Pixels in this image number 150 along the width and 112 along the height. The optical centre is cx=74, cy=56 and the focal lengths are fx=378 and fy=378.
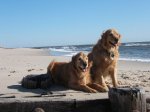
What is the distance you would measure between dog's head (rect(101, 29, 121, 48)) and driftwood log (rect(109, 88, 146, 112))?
2686mm

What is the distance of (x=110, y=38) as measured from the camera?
8.54 m

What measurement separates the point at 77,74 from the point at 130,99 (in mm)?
2745

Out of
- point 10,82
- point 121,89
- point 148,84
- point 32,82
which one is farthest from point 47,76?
point 121,89

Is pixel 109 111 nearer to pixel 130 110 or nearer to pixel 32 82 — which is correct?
pixel 130 110

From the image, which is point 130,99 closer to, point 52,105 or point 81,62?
point 52,105

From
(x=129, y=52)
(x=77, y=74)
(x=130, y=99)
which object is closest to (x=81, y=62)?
(x=77, y=74)

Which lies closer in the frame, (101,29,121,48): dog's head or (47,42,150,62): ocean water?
(101,29,121,48): dog's head

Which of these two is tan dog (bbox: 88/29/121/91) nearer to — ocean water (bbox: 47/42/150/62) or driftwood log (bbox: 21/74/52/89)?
driftwood log (bbox: 21/74/52/89)

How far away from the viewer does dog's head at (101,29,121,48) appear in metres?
8.53

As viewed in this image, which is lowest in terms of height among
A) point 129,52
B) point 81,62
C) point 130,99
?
point 129,52

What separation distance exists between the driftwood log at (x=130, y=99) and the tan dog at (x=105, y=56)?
2.47 metres

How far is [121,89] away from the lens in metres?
5.97

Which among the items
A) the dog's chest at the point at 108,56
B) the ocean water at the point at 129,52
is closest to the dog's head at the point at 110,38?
the dog's chest at the point at 108,56

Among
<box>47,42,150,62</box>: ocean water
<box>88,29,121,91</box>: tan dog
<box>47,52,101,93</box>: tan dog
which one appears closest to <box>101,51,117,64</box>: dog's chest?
<box>88,29,121,91</box>: tan dog
